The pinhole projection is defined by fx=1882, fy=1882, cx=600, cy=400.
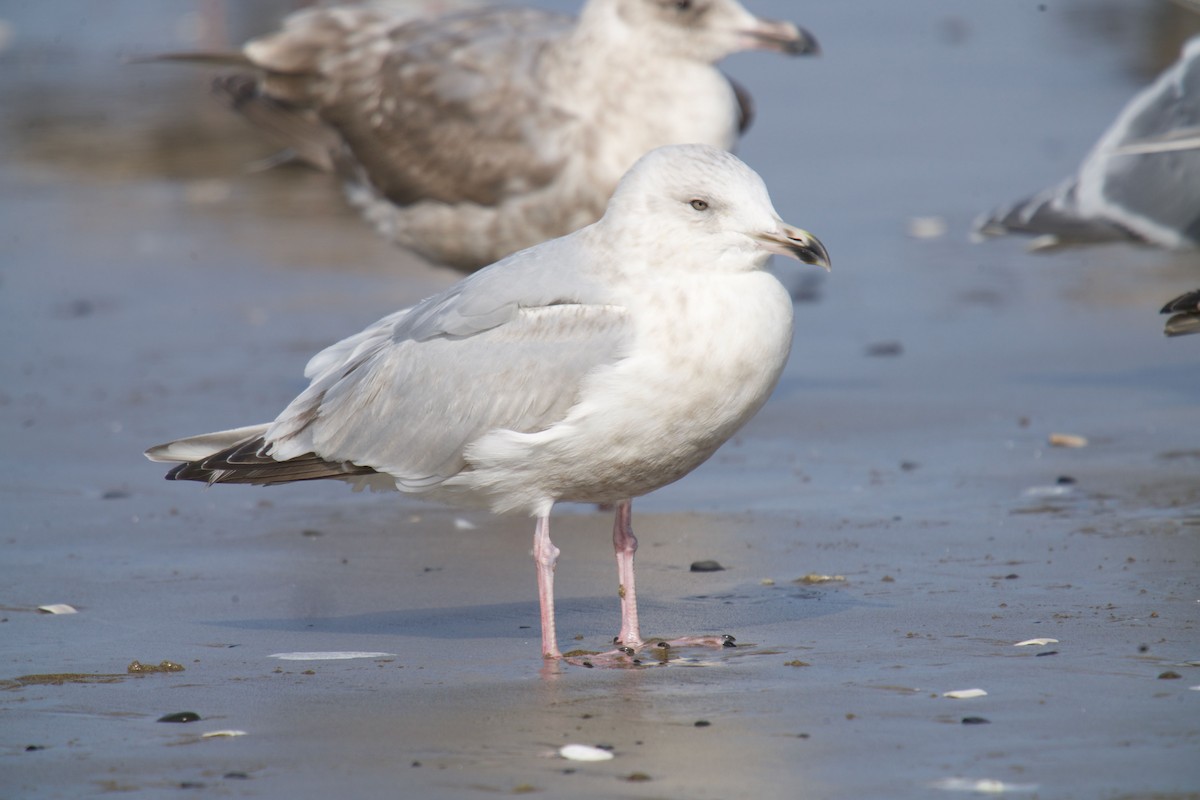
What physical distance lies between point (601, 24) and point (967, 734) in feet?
14.6

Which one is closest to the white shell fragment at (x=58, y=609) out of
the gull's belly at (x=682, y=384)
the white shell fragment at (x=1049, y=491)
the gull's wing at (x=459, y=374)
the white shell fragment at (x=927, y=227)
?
the gull's wing at (x=459, y=374)

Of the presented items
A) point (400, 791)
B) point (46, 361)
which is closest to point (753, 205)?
point (400, 791)

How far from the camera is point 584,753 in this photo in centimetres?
372

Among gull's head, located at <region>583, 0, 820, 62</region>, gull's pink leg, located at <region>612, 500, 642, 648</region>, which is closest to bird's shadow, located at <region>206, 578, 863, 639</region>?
gull's pink leg, located at <region>612, 500, 642, 648</region>

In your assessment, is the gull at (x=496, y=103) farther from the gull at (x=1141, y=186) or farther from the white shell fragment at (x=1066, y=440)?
the white shell fragment at (x=1066, y=440)

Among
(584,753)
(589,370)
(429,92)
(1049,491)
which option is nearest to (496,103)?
(429,92)

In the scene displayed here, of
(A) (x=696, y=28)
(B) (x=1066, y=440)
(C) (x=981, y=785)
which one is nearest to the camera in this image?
(C) (x=981, y=785)

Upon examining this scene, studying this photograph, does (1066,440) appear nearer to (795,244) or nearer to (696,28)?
(696,28)

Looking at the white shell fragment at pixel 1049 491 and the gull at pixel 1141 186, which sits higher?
the gull at pixel 1141 186

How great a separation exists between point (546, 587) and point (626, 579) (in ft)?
0.77

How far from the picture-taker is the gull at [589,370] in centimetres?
448

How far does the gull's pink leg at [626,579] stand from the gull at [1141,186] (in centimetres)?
293

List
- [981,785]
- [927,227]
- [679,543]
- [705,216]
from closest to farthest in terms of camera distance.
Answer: [981,785]
[705,216]
[679,543]
[927,227]

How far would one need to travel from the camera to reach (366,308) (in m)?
9.16
